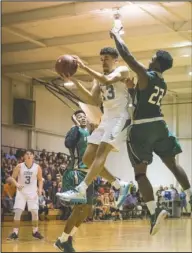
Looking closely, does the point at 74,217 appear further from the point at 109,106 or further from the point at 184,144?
the point at 184,144

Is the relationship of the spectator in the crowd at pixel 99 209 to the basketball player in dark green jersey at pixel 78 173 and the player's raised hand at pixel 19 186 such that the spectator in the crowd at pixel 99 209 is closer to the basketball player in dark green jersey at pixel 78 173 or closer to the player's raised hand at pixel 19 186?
the player's raised hand at pixel 19 186

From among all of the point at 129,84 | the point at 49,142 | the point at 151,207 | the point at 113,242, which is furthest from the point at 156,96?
the point at 49,142

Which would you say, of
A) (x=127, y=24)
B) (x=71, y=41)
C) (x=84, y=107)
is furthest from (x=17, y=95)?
(x=84, y=107)

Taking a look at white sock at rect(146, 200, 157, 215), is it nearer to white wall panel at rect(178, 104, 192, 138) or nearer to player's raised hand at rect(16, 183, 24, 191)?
player's raised hand at rect(16, 183, 24, 191)

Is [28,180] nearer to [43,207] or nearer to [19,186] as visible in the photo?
[19,186]

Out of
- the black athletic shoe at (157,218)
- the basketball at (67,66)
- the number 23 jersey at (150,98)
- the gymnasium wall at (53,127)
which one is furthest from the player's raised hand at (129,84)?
the gymnasium wall at (53,127)

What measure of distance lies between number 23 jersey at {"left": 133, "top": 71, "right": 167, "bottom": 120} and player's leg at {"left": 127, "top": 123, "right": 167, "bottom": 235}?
132 millimetres

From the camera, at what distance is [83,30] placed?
50.6 feet

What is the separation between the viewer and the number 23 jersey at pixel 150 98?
5.49m

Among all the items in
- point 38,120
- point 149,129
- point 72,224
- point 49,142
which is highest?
point 38,120

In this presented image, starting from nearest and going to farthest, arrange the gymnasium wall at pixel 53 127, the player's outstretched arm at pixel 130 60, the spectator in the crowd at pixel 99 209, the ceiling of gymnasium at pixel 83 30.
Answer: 1. the player's outstretched arm at pixel 130 60
2. the ceiling of gymnasium at pixel 83 30
3. the spectator in the crowd at pixel 99 209
4. the gymnasium wall at pixel 53 127

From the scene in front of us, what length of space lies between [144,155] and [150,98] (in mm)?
620

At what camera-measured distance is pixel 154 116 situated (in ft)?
18.2

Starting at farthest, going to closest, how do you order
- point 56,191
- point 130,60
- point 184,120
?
point 184,120 → point 56,191 → point 130,60
